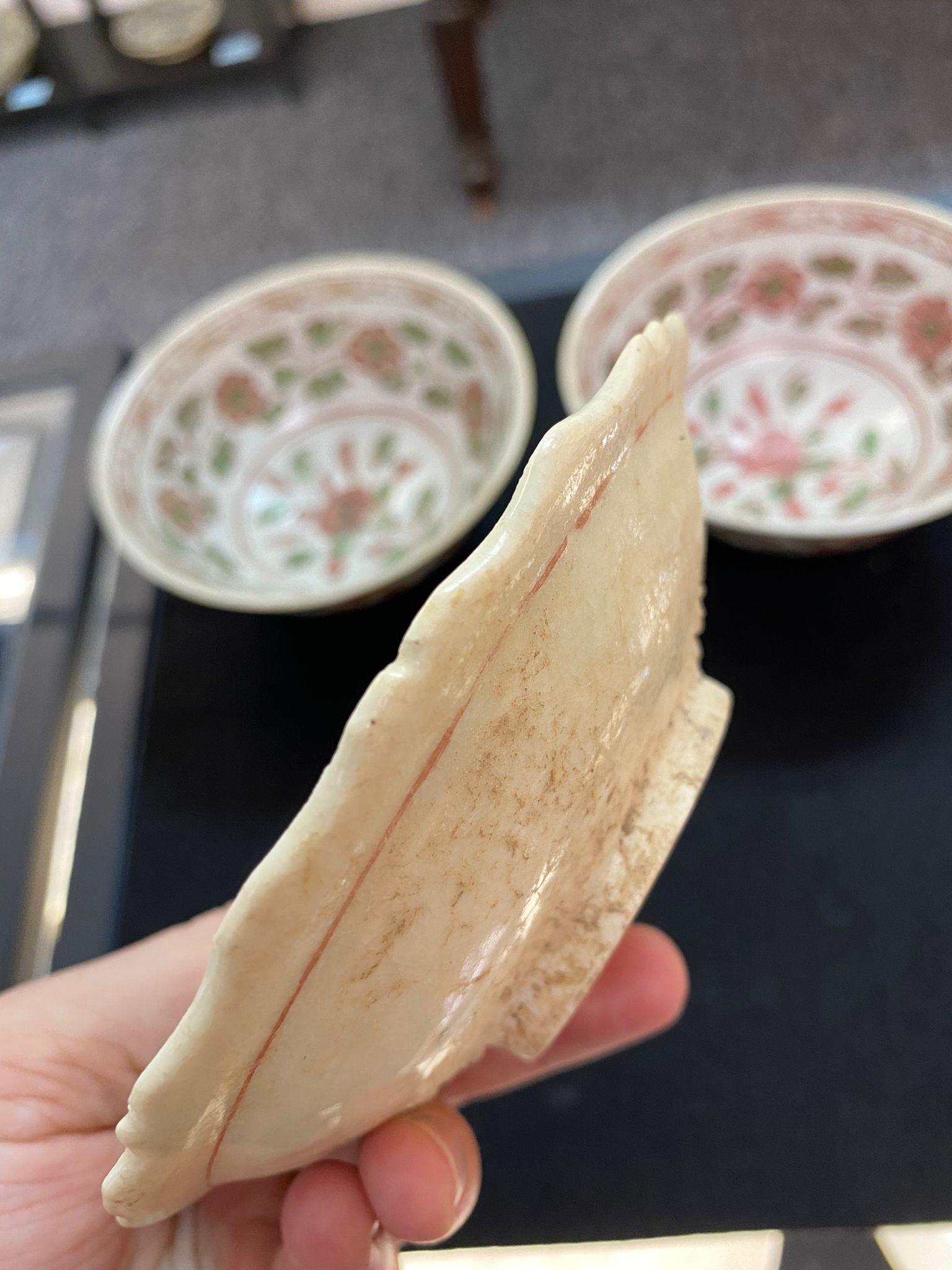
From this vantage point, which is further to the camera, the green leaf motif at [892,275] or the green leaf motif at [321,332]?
the green leaf motif at [321,332]

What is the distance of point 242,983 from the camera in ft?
0.64

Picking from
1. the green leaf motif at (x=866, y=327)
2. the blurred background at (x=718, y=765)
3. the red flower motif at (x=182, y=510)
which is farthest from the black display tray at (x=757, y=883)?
the green leaf motif at (x=866, y=327)

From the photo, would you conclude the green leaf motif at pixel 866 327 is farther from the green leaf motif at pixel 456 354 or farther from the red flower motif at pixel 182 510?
the red flower motif at pixel 182 510

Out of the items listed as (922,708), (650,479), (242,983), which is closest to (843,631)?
(922,708)

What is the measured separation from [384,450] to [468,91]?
0.53m

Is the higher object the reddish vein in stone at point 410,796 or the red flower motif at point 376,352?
the reddish vein in stone at point 410,796

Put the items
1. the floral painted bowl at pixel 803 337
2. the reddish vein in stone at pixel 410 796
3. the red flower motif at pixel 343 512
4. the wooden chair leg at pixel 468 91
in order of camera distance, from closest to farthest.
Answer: the reddish vein in stone at pixel 410 796, the floral painted bowl at pixel 803 337, the red flower motif at pixel 343 512, the wooden chair leg at pixel 468 91

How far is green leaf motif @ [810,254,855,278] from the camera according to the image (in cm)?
76

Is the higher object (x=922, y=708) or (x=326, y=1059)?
(x=326, y=1059)

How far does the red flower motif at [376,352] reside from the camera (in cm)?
84

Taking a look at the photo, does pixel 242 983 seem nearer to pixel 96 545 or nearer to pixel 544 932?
pixel 544 932

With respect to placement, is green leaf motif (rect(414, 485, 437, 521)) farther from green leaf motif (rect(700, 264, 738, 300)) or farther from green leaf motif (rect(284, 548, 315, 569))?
green leaf motif (rect(700, 264, 738, 300))

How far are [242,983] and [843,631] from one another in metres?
0.51

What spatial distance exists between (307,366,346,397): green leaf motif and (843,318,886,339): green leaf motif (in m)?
0.42
